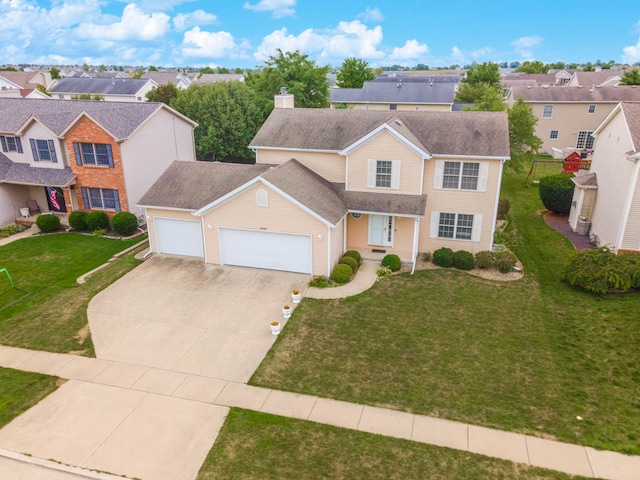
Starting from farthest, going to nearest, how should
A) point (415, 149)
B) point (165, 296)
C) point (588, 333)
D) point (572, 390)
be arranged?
point (415, 149)
point (165, 296)
point (588, 333)
point (572, 390)

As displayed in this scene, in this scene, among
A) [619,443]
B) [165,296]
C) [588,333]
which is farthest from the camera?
[165,296]

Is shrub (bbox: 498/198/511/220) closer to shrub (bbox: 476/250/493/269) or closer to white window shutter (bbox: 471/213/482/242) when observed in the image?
white window shutter (bbox: 471/213/482/242)

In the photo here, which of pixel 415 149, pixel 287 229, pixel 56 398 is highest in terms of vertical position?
pixel 415 149

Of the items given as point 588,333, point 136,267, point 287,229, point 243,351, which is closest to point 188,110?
point 136,267

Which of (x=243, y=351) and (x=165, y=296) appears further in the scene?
(x=165, y=296)

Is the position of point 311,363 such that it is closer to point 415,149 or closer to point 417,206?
point 417,206

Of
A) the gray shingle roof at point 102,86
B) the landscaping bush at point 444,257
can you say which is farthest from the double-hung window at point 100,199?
the gray shingle roof at point 102,86

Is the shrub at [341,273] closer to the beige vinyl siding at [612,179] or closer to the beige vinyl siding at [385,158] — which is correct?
the beige vinyl siding at [385,158]
